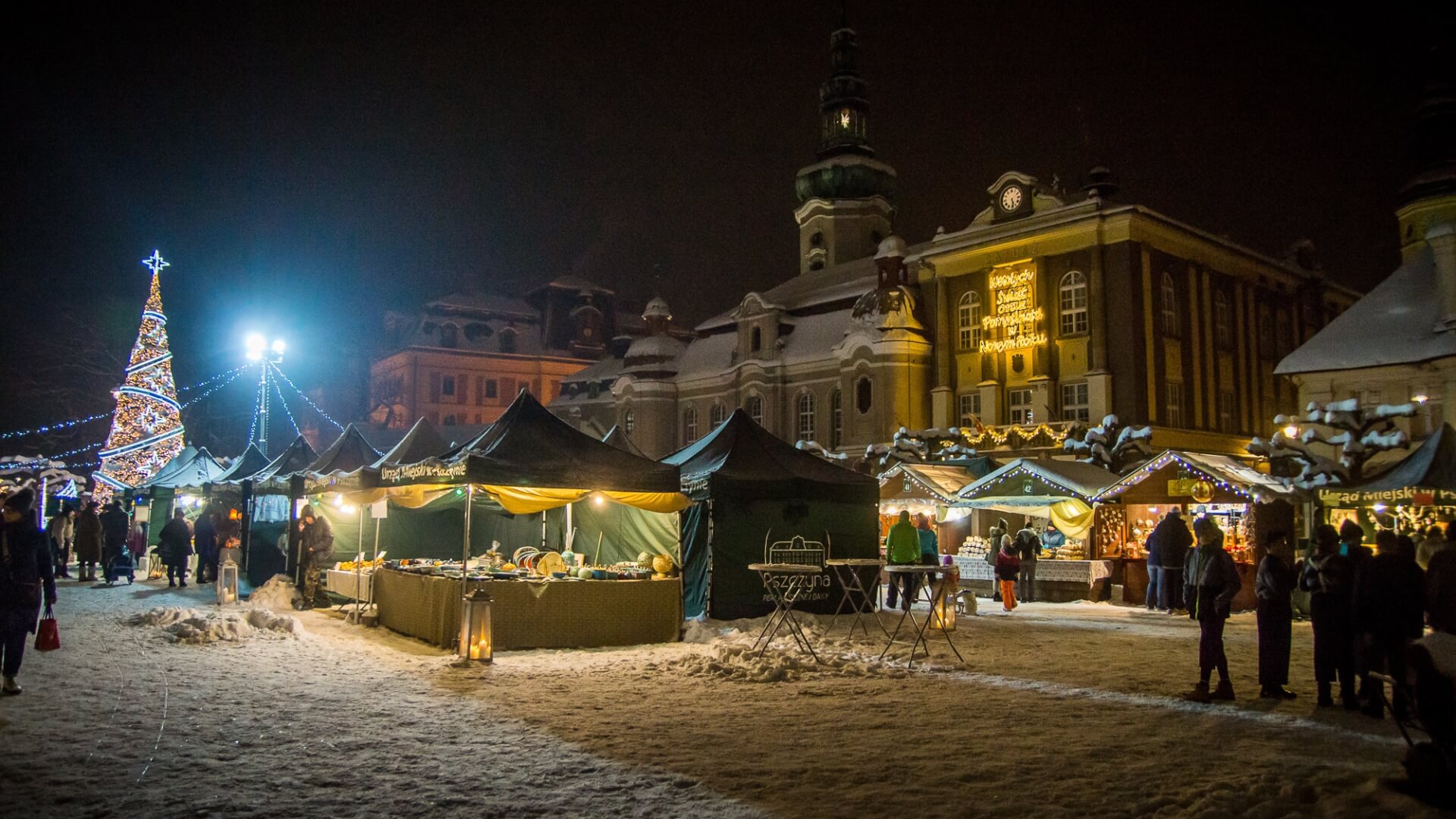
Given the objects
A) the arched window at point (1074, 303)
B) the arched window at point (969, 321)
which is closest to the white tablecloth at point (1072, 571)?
the arched window at point (1074, 303)

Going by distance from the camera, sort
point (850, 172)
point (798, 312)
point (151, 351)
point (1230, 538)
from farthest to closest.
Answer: point (850, 172) → point (798, 312) → point (151, 351) → point (1230, 538)

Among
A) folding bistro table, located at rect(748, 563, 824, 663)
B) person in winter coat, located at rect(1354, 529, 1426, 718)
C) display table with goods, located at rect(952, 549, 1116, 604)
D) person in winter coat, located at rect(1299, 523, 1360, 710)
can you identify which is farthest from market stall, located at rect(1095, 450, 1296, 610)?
person in winter coat, located at rect(1354, 529, 1426, 718)

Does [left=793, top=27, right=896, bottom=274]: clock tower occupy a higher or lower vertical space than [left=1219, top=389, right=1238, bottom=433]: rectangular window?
higher

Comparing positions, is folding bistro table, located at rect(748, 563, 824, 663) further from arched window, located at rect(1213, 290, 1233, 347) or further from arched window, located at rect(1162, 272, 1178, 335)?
arched window, located at rect(1213, 290, 1233, 347)

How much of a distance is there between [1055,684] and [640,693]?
4115mm

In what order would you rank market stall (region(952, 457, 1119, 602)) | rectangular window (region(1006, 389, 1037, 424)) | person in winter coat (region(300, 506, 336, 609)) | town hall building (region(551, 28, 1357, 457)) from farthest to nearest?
1. rectangular window (region(1006, 389, 1037, 424))
2. town hall building (region(551, 28, 1357, 457))
3. market stall (region(952, 457, 1119, 602))
4. person in winter coat (region(300, 506, 336, 609))

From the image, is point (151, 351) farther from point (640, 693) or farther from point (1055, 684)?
point (1055, 684)

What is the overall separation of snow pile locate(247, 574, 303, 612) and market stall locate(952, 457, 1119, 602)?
1425 cm

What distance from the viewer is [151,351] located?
30797 mm

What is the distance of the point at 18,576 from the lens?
8891mm

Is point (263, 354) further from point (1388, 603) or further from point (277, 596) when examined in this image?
point (1388, 603)

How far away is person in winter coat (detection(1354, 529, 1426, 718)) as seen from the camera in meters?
8.44

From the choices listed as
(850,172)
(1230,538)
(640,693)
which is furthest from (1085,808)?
(850,172)

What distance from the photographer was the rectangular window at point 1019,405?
3794cm
